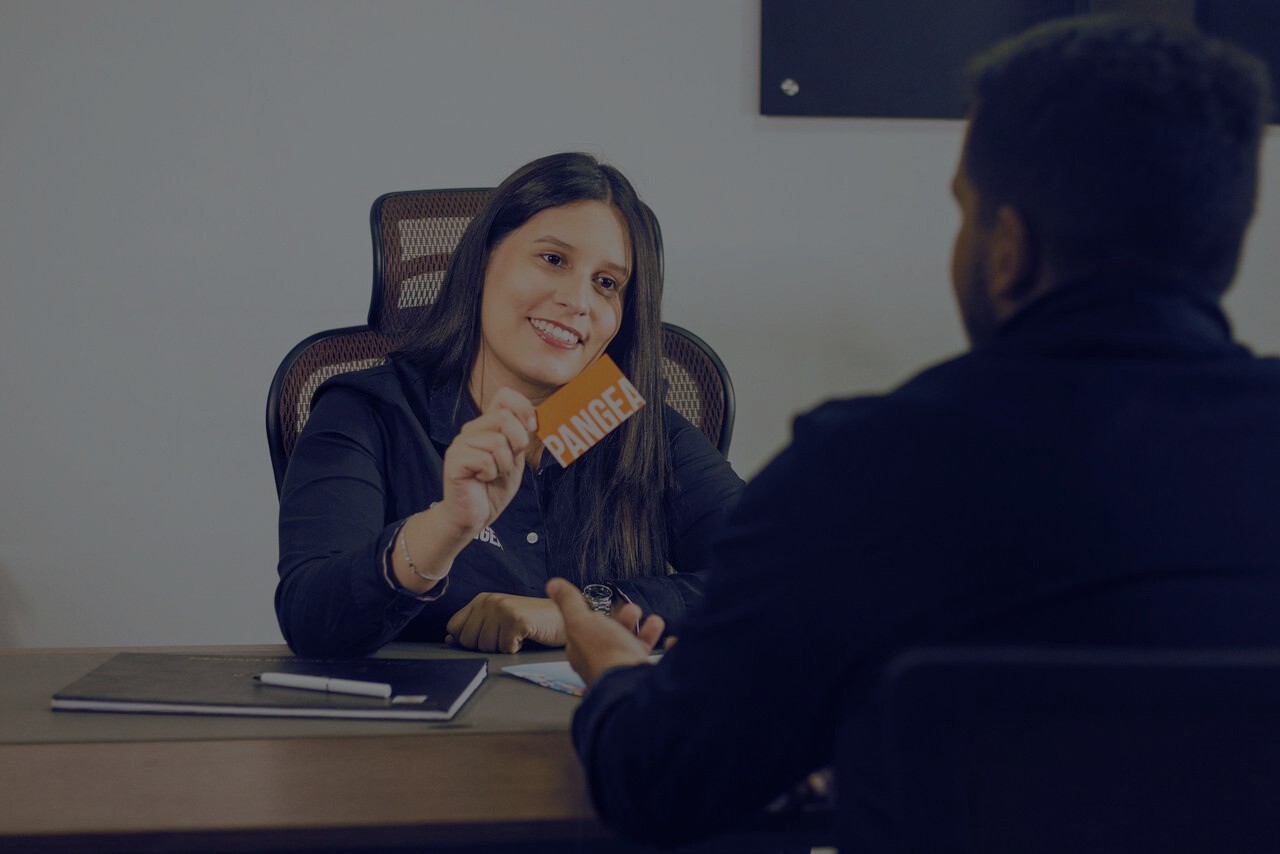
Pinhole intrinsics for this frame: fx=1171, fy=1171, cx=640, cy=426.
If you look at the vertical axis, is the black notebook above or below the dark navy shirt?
below

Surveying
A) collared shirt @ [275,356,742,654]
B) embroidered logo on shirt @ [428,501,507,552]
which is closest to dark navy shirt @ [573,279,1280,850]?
collared shirt @ [275,356,742,654]

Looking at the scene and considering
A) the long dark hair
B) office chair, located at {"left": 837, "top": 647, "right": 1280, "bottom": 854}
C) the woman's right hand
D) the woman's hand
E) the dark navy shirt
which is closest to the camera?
office chair, located at {"left": 837, "top": 647, "right": 1280, "bottom": 854}

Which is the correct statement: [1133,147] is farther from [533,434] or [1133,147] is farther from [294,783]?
[533,434]

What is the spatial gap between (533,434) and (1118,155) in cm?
102

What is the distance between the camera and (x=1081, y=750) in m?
0.55

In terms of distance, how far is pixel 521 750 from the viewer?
3.35 ft

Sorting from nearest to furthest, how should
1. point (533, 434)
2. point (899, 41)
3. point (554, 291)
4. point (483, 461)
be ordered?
1. point (483, 461)
2. point (533, 434)
3. point (554, 291)
4. point (899, 41)

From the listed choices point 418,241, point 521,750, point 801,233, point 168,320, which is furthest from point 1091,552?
point 168,320

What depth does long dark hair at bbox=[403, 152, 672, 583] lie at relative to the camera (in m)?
1.76

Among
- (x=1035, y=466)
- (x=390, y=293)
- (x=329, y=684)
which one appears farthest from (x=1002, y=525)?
(x=390, y=293)

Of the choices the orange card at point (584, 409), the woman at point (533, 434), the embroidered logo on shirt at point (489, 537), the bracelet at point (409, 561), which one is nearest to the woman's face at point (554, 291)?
the woman at point (533, 434)

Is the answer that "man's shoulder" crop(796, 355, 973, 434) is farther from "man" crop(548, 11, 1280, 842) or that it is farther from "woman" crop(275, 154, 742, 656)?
"woman" crop(275, 154, 742, 656)

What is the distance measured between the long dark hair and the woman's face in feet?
0.08

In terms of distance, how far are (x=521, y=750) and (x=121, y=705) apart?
402 mm
